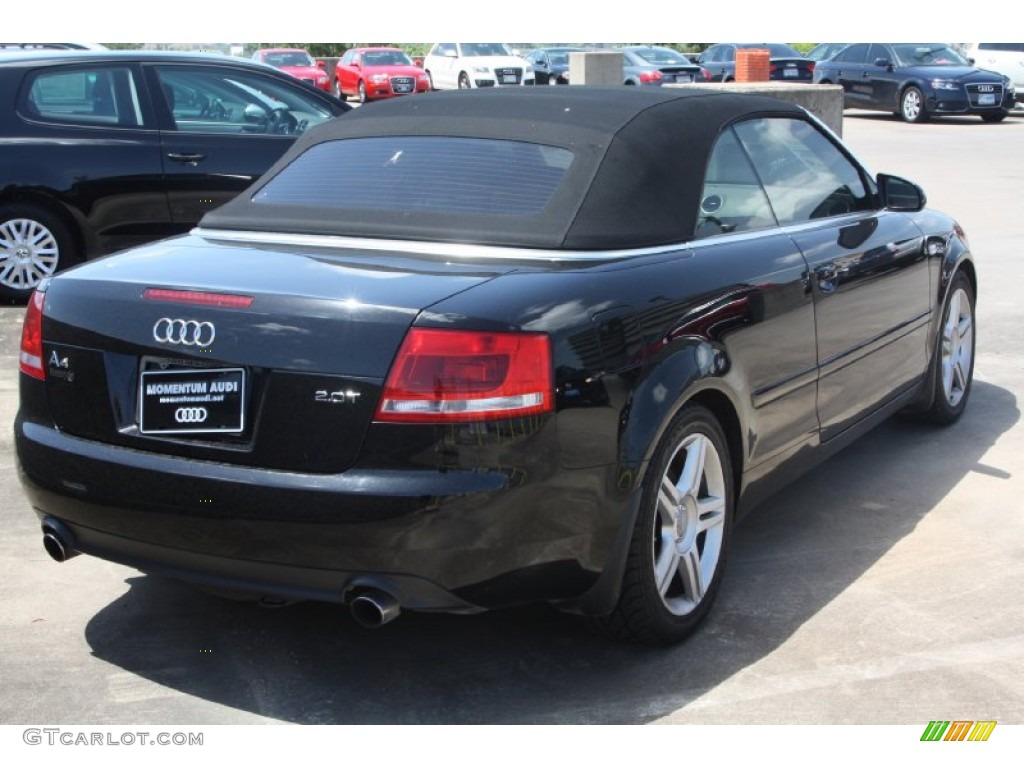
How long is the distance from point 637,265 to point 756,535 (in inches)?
59.8

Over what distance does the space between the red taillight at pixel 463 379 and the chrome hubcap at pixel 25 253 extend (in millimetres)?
6194

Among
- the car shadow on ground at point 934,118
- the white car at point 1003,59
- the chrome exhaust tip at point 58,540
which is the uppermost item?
the chrome exhaust tip at point 58,540

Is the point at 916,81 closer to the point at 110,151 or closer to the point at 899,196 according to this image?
the point at 110,151

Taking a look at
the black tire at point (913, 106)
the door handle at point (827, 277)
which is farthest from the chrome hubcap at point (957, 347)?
the black tire at point (913, 106)

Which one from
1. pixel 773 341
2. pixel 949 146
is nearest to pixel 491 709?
pixel 773 341

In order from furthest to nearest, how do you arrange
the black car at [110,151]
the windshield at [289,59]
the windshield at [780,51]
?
the windshield at [289,59] → the windshield at [780,51] → the black car at [110,151]

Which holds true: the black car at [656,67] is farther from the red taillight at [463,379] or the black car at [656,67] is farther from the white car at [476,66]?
the red taillight at [463,379]

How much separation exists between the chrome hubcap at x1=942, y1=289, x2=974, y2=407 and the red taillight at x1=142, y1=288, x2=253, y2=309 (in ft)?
12.2

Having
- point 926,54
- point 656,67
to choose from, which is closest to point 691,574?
point 926,54

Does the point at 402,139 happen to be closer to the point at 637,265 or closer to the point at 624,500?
the point at 637,265

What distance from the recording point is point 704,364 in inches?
159

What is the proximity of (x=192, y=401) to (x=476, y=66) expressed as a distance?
1277 inches

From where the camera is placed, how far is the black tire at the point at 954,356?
624cm

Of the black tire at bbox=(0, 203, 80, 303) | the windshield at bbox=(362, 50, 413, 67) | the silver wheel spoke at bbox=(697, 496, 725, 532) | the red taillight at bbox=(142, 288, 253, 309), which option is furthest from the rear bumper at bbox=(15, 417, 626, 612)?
the windshield at bbox=(362, 50, 413, 67)
